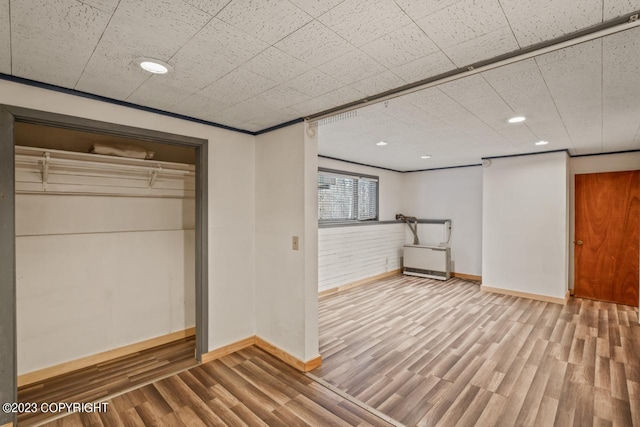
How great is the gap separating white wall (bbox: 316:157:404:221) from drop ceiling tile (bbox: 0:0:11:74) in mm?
4541

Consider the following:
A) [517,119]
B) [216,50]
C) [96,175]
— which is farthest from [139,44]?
[517,119]

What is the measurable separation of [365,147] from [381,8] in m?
3.11

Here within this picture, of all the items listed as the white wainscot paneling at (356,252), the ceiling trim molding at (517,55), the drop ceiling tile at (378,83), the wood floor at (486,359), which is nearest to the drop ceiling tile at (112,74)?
the drop ceiling tile at (378,83)

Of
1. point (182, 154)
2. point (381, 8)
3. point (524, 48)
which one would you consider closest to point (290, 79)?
point (381, 8)

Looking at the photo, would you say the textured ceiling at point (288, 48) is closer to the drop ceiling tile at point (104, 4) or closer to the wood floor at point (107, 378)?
the drop ceiling tile at point (104, 4)

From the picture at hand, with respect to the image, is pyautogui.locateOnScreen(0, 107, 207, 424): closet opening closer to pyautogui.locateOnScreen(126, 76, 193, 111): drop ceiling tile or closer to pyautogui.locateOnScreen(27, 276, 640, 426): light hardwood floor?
pyautogui.locateOnScreen(126, 76, 193, 111): drop ceiling tile

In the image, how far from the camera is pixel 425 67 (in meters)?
1.82

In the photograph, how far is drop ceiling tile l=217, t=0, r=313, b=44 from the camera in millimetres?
1274

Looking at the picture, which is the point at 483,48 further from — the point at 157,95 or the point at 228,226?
the point at 228,226

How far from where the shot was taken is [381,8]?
1288 millimetres

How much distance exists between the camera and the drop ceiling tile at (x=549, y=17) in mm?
1261

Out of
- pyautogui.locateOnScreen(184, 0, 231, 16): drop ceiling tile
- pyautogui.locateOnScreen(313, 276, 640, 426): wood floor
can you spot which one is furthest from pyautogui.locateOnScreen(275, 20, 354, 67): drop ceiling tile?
pyautogui.locateOnScreen(313, 276, 640, 426): wood floor

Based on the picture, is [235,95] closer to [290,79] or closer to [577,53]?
[290,79]

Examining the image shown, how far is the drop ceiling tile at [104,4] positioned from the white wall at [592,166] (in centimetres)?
638
